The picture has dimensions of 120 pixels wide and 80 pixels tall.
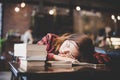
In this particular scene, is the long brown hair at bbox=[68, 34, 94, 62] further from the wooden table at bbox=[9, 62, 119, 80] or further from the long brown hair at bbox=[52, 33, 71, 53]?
the wooden table at bbox=[9, 62, 119, 80]

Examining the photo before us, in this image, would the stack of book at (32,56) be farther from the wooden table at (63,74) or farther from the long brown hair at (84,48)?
the long brown hair at (84,48)

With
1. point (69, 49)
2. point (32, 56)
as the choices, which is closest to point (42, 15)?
point (69, 49)

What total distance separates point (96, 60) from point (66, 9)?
9878 mm

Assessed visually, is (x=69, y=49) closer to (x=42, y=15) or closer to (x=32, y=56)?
(x=32, y=56)

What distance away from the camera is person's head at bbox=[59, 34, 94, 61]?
1.92m

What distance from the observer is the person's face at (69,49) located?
1.92 m

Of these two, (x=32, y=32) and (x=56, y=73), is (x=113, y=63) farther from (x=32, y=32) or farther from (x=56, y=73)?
(x=32, y=32)

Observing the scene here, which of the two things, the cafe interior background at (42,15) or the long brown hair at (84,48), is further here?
the cafe interior background at (42,15)

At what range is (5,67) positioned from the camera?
786 cm

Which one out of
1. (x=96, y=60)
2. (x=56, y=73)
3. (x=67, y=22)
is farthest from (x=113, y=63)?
(x=67, y=22)

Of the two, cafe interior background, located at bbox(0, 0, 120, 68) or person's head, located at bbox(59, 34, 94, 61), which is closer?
person's head, located at bbox(59, 34, 94, 61)

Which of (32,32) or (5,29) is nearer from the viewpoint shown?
(32,32)

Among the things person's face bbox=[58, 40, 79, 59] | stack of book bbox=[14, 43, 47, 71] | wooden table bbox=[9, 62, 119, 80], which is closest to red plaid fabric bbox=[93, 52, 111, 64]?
person's face bbox=[58, 40, 79, 59]

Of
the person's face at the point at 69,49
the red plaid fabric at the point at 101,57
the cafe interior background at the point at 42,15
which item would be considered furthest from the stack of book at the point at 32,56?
the cafe interior background at the point at 42,15
